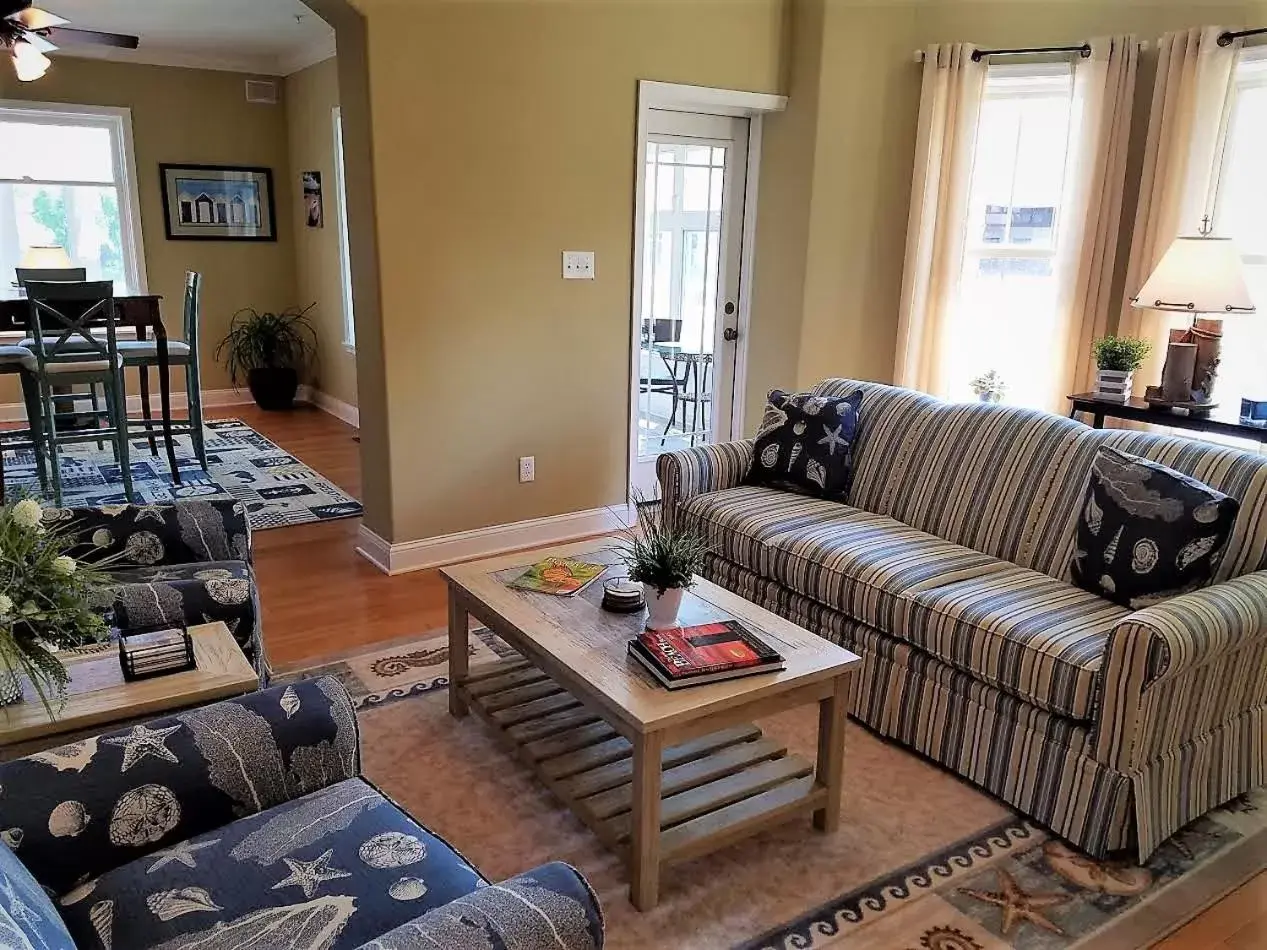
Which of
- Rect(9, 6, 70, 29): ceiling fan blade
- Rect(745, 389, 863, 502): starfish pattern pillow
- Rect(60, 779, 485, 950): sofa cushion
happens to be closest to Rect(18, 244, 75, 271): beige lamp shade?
Rect(9, 6, 70, 29): ceiling fan blade

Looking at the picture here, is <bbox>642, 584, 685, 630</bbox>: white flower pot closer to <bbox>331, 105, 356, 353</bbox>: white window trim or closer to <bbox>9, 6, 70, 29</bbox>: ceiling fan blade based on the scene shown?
<bbox>9, 6, 70, 29</bbox>: ceiling fan blade

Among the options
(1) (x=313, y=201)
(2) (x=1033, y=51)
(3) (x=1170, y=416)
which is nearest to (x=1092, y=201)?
(2) (x=1033, y=51)

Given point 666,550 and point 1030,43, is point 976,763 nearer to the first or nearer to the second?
point 666,550

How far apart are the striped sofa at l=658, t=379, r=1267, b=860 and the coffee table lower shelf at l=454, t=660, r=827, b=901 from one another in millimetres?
482

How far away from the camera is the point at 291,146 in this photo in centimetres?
707

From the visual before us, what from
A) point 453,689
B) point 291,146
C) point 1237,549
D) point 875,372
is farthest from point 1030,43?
point 291,146

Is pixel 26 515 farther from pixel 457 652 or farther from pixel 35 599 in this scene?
pixel 457 652

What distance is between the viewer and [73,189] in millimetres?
6551

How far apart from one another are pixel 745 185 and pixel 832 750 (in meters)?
3.22

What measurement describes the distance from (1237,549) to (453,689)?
2.10 meters

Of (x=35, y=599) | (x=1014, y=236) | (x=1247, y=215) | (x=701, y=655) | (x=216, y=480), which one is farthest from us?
(x=216, y=480)

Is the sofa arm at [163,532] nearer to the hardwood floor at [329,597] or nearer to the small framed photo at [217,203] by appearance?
the hardwood floor at [329,597]

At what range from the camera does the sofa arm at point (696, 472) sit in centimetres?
332

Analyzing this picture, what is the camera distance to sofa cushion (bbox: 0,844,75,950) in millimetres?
908
